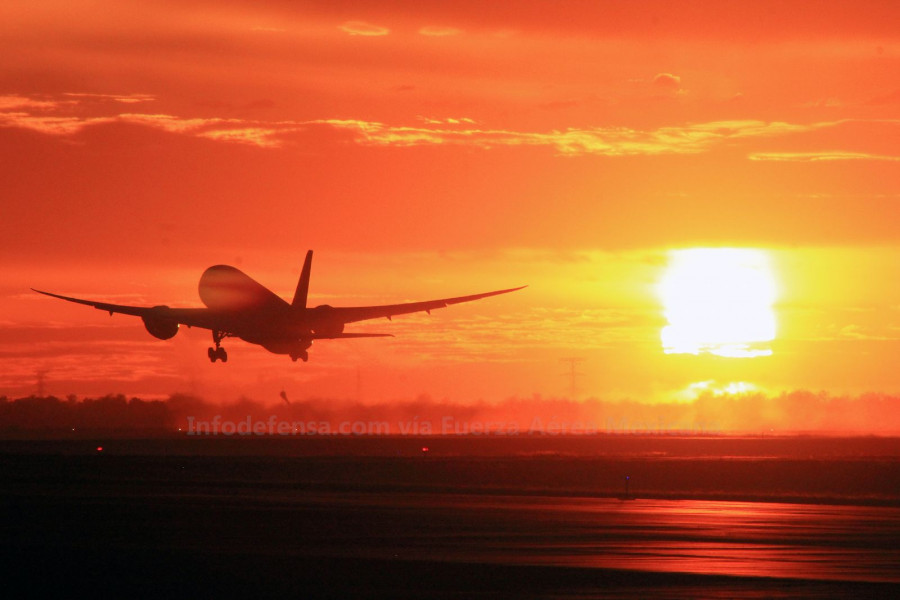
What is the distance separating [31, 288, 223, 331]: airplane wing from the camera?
238 ft

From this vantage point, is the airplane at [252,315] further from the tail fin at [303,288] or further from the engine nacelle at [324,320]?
the tail fin at [303,288]

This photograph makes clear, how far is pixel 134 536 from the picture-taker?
1537 inches

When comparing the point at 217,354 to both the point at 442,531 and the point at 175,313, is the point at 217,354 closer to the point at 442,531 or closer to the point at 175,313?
the point at 175,313

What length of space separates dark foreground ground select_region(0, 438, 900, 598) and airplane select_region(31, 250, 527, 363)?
8.73 meters

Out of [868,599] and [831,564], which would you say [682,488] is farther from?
[868,599]

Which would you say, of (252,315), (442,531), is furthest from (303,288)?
(442,531)

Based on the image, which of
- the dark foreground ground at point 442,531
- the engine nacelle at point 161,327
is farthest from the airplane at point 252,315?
the dark foreground ground at point 442,531

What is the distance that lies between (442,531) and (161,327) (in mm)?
38727

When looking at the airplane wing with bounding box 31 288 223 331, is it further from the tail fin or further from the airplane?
the tail fin

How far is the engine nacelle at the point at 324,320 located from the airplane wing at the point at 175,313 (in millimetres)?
5426

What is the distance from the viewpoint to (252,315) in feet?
242

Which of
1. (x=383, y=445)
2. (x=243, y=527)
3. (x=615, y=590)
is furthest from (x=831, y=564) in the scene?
(x=383, y=445)

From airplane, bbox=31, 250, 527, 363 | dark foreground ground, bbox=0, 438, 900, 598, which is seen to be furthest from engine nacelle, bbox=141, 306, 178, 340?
dark foreground ground, bbox=0, 438, 900, 598

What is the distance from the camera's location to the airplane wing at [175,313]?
72.5m
